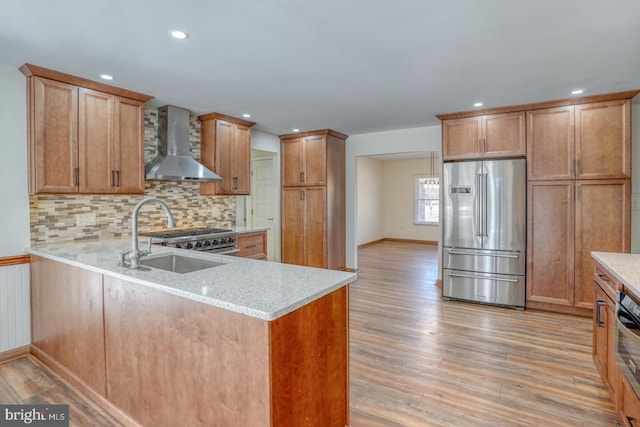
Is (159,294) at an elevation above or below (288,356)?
above

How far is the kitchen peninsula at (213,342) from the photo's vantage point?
1.34 metres

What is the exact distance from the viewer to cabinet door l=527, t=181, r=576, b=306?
3.79 meters

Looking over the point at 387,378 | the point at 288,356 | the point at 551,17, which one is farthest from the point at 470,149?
the point at 288,356

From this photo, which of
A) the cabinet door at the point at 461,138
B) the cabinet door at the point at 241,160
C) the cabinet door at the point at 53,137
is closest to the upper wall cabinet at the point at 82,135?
the cabinet door at the point at 53,137

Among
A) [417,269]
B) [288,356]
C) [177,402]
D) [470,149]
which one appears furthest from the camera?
[417,269]

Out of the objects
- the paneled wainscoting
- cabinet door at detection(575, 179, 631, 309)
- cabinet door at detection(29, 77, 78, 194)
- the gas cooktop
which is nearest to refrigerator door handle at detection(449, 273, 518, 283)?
cabinet door at detection(575, 179, 631, 309)

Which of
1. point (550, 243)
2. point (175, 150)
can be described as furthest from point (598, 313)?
point (175, 150)

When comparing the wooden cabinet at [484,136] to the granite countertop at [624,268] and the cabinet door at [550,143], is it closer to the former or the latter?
the cabinet door at [550,143]

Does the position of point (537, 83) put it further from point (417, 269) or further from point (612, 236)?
point (417, 269)

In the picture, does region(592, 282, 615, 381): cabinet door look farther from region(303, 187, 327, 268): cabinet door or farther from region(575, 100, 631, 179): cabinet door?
region(303, 187, 327, 268): cabinet door

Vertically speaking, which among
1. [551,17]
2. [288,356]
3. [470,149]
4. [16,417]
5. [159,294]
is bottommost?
[16,417]

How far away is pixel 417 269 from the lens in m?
6.30

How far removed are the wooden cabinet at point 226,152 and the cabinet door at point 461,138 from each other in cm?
267

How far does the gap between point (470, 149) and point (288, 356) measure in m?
3.77
